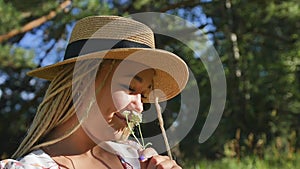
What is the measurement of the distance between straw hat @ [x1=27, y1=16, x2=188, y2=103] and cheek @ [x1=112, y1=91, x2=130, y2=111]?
0.33 ft

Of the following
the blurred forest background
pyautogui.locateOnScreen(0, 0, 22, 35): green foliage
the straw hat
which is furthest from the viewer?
the blurred forest background

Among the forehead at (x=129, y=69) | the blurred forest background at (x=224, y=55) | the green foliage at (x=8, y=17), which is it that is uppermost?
the forehead at (x=129, y=69)

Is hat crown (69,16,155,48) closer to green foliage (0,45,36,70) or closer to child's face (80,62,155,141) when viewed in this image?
child's face (80,62,155,141)

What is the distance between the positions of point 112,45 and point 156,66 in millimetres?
173

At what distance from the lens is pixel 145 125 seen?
1.71m

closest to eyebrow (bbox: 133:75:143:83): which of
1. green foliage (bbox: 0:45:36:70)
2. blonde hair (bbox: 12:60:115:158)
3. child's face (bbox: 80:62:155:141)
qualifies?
child's face (bbox: 80:62:155:141)

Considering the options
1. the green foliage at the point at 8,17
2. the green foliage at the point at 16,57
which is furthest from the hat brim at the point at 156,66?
the green foliage at the point at 16,57

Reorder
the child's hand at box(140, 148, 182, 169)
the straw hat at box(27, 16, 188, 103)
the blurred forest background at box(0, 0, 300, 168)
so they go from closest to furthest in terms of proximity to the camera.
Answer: the child's hand at box(140, 148, 182, 169) < the straw hat at box(27, 16, 188, 103) < the blurred forest background at box(0, 0, 300, 168)

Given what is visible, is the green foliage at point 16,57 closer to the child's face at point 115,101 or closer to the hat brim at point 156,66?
the hat brim at point 156,66

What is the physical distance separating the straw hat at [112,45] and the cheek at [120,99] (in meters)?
0.10

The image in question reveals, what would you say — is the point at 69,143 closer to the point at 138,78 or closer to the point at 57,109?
the point at 57,109

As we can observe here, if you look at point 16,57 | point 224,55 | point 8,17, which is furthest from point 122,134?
point 224,55

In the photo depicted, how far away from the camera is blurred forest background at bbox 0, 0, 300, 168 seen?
6348 mm

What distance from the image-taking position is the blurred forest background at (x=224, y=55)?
6.35 meters
